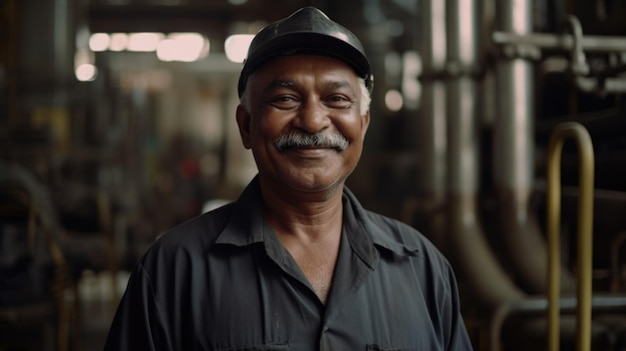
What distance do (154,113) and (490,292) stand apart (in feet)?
28.1

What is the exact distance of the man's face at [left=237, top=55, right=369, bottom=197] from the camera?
1.38m

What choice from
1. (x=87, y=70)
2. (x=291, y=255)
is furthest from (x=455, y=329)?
(x=87, y=70)

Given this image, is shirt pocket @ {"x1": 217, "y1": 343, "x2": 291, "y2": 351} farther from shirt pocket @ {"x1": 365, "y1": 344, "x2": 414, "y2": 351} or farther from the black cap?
the black cap

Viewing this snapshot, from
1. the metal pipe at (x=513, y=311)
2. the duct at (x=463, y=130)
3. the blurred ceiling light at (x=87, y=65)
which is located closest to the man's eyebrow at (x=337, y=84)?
the metal pipe at (x=513, y=311)

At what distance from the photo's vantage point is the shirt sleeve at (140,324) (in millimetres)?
1346

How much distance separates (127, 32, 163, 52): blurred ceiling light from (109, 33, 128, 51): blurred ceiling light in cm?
8

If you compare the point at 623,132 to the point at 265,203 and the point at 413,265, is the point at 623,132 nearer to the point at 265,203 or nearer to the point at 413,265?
the point at 413,265

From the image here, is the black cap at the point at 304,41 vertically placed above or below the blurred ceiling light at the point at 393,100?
below

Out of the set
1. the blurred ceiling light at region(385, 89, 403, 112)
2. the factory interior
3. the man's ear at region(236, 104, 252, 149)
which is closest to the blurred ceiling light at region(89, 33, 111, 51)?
the factory interior

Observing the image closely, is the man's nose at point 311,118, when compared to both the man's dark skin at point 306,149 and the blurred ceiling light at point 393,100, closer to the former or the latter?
the man's dark skin at point 306,149

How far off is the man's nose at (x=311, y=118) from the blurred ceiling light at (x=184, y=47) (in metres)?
9.75

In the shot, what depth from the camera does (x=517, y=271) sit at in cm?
304

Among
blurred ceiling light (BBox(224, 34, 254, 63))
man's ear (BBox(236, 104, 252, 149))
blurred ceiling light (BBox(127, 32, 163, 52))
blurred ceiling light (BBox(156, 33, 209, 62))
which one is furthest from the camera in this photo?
blurred ceiling light (BBox(127, 32, 163, 52))

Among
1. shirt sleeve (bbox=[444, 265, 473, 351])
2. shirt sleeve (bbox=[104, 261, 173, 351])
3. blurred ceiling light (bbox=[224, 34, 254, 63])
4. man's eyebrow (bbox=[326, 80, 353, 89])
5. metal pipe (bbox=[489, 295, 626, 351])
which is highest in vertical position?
blurred ceiling light (bbox=[224, 34, 254, 63])
